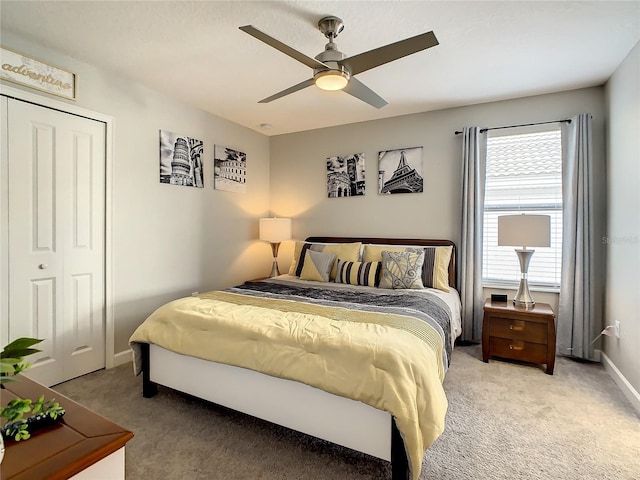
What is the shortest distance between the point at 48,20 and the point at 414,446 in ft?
10.7

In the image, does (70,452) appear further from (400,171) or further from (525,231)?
(400,171)

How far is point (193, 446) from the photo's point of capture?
192 centimetres

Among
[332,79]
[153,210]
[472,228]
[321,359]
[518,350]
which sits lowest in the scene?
[518,350]

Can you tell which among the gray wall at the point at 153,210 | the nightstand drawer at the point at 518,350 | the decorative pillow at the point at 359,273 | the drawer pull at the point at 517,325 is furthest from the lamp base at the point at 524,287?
the gray wall at the point at 153,210

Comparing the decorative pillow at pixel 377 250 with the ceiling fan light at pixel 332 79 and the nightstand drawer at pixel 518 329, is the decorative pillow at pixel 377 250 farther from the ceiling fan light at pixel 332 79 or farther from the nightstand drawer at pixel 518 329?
the ceiling fan light at pixel 332 79

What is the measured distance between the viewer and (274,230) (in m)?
4.31

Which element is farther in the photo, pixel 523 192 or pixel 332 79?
pixel 523 192

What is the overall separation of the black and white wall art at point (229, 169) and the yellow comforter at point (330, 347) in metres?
1.93

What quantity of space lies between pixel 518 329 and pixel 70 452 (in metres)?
3.18

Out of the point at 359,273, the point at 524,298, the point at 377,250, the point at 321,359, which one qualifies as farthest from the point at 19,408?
the point at 524,298

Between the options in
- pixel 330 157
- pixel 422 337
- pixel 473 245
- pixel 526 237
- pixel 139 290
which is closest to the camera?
pixel 422 337

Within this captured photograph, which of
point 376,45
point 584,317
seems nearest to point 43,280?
point 376,45

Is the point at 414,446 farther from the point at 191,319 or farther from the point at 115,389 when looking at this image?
the point at 115,389

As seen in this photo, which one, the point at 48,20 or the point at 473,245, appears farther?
the point at 473,245
